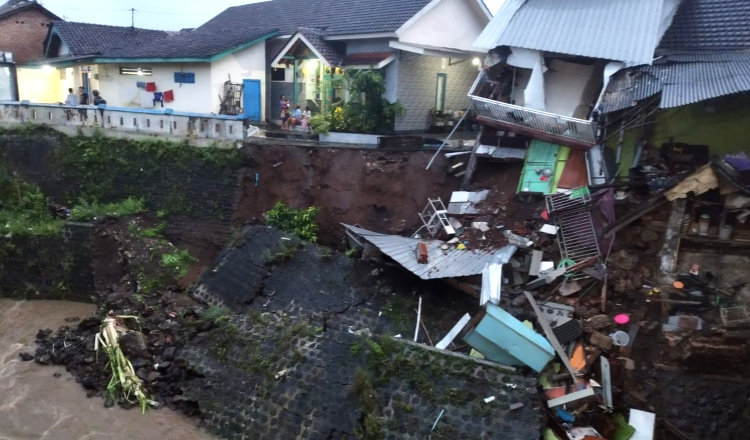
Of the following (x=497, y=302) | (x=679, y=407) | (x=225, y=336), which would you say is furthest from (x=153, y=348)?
(x=679, y=407)

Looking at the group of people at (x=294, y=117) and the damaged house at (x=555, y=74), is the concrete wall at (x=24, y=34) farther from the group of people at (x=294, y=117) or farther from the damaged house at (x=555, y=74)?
the damaged house at (x=555, y=74)

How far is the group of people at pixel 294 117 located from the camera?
18141 mm

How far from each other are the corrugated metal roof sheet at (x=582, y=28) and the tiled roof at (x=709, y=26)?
0.62 meters

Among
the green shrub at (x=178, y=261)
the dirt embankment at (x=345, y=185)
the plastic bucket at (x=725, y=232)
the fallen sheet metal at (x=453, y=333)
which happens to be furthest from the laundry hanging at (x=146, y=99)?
the plastic bucket at (x=725, y=232)

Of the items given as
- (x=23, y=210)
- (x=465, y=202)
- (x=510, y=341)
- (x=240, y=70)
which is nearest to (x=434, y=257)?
(x=465, y=202)

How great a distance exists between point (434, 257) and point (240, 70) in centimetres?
1117

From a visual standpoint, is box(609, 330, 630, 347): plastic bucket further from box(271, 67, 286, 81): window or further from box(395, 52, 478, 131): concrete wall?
box(271, 67, 286, 81): window

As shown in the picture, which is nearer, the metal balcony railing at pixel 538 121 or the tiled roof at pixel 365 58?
the metal balcony railing at pixel 538 121

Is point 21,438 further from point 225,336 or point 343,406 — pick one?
point 343,406

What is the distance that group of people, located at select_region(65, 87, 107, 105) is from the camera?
1945cm

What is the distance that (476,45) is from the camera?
15320mm

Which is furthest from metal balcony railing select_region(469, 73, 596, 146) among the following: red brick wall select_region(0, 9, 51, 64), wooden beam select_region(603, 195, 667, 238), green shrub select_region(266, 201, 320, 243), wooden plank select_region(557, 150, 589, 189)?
red brick wall select_region(0, 9, 51, 64)

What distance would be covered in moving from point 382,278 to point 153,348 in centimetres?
502

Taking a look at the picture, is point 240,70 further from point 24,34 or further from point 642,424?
point 642,424
